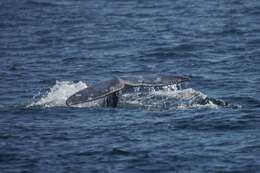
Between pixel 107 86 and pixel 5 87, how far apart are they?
5.91 meters

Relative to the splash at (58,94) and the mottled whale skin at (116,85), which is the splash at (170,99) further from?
the splash at (58,94)

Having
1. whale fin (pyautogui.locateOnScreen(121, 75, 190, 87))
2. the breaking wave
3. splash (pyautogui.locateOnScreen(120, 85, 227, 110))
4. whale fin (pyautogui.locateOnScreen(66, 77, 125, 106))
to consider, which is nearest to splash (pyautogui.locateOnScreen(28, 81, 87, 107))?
the breaking wave

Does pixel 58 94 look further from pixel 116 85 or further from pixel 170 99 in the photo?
pixel 116 85

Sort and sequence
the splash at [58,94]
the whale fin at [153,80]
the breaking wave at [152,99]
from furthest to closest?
the splash at [58,94], the breaking wave at [152,99], the whale fin at [153,80]

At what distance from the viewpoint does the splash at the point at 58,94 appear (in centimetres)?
2836

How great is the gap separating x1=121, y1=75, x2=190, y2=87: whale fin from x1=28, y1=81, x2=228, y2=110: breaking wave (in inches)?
41.1

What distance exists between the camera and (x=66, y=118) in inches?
1036

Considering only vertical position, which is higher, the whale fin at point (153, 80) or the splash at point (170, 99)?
the whale fin at point (153, 80)

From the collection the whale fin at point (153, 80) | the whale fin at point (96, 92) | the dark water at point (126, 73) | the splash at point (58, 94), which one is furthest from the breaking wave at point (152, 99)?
the whale fin at point (96, 92)

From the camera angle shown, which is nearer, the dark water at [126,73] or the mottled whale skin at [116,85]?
the dark water at [126,73]

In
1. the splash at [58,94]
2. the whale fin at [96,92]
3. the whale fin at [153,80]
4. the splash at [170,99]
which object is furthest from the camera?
the splash at [58,94]

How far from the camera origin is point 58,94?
96.9 ft

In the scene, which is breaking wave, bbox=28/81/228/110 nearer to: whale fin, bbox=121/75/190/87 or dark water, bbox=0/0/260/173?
dark water, bbox=0/0/260/173

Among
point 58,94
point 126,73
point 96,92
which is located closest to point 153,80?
point 96,92
